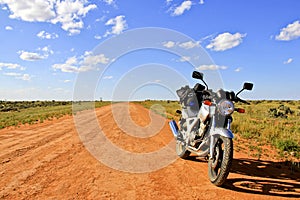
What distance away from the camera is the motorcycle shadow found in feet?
15.6

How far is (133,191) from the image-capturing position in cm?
461

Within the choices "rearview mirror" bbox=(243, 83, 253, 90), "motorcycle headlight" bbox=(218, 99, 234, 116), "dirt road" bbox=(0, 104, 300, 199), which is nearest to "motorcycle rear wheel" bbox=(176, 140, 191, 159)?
"dirt road" bbox=(0, 104, 300, 199)

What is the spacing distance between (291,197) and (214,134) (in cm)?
168

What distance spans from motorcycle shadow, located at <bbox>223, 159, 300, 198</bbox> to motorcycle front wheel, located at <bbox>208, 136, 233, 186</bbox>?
0.89ft

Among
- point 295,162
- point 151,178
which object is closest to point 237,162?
point 295,162

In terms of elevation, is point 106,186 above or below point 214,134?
below

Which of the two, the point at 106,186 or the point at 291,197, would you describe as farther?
A: the point at 106,186

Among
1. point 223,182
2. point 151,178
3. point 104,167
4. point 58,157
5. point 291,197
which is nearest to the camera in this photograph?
point 291,197

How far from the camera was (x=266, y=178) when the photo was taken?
5570mm

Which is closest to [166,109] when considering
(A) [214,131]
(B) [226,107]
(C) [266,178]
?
(C) [266,178]

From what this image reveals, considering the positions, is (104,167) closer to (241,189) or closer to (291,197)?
(241,189)

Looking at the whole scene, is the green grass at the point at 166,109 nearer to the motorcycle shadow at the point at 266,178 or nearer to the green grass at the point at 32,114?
the green grass at the point at 32,114

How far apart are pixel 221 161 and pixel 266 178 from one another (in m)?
1.44

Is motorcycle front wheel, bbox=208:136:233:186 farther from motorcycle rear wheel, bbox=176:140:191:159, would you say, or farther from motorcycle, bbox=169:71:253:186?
→ motorcycle rear wheel, bbox=176:140:191:159
